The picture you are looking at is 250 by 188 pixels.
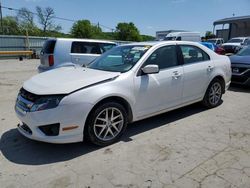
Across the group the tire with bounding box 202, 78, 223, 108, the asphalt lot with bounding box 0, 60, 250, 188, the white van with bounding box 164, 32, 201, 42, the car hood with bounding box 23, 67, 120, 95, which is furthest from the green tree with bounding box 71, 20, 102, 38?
the car hood with bounding box 23, 67, 120, 95

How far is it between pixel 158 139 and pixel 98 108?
1173mm

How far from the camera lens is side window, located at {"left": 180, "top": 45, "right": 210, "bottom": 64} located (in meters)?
4.65

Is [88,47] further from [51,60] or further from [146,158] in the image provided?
[146,158]

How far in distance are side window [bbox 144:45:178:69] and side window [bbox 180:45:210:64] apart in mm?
284

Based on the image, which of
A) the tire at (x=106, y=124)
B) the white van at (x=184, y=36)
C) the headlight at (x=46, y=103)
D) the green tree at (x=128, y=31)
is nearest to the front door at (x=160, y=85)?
Answer: the tire at (x=106, y=124)

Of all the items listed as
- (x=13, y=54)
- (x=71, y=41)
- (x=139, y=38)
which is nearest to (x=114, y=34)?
(x=139, y=38)

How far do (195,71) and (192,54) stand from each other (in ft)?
1.38

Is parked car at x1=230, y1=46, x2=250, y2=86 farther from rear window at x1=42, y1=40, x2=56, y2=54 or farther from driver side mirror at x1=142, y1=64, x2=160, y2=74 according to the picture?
rear window at x1=42, y1=40, x2=56, y2=54

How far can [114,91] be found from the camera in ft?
11.3

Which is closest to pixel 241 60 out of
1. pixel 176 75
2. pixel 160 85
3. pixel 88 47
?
pixel 176 75

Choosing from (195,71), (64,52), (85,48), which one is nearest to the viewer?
(195,71)

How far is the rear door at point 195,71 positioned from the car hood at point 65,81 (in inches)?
64.2

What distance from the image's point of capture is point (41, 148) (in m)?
3.51

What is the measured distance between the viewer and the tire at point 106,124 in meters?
3.34
